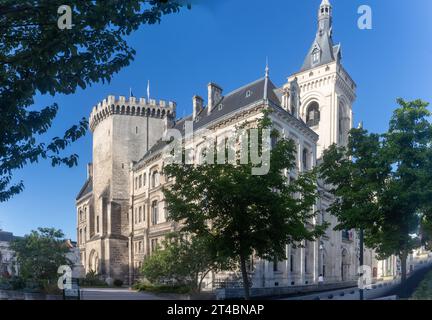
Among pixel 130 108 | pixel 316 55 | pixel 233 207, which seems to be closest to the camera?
pixel 130 108

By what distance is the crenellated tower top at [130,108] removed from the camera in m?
8.85

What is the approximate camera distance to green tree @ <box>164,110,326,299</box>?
12.3 m

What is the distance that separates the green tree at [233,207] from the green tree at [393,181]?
10.4 feet

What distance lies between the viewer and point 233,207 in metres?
12.5

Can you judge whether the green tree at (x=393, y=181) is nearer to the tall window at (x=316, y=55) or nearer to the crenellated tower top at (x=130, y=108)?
the tall window at (x=316, y=55)

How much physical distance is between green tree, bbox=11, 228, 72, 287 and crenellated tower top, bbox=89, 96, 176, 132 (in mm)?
2727

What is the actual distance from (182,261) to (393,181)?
332 inches

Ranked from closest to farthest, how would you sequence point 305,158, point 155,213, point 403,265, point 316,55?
point 403,265, point 155,213, point 316,55, point 305,158

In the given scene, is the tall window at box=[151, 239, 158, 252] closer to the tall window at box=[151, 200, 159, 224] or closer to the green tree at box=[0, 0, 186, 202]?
the tall window at box=[151, 200, 159, 224]

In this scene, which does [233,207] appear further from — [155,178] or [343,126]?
[343,126]

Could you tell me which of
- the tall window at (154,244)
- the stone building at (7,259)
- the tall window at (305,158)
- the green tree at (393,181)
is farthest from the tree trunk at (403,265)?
the tall window at (305,158)

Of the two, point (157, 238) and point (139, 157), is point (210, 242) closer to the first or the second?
point (157, 238)

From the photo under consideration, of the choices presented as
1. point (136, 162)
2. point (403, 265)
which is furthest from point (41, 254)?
point (403, 265)

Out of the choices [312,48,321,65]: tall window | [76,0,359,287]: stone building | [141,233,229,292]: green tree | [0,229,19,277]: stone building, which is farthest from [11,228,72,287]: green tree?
[312,48,321,65]: tall window
